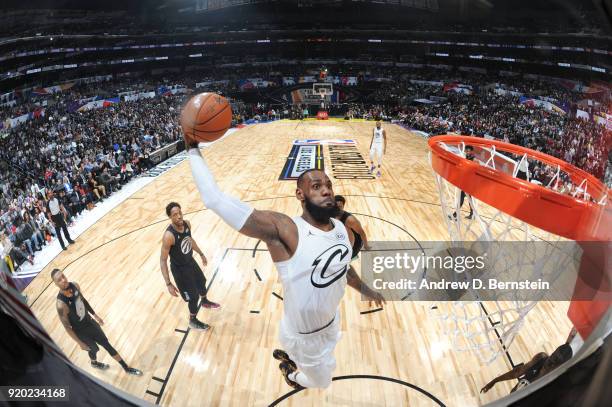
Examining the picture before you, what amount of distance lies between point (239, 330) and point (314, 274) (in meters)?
2.48

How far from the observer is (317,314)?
241 cm

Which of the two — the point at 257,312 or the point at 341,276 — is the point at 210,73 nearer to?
the point at 257,312

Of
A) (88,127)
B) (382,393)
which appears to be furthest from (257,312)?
(88,127)

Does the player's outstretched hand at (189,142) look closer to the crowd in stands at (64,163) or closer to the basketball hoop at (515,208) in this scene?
the basketball hoop at (515,208)

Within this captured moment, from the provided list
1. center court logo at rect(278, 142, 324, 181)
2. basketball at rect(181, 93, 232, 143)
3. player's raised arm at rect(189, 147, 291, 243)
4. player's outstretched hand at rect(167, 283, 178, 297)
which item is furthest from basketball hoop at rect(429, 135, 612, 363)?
center court logo at rect(278, 142, 324, 181)

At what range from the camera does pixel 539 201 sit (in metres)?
2.35

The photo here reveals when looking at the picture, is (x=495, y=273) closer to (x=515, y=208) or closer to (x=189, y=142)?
(x=515, y=208)

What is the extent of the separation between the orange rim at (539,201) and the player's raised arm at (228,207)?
186 centimetres

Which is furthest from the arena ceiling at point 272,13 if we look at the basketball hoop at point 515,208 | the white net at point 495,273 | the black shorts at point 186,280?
the black shorts at point 186,280

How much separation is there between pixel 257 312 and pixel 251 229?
307 cm

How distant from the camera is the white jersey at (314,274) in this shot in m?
2.12

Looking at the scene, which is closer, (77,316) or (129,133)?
(77,316)

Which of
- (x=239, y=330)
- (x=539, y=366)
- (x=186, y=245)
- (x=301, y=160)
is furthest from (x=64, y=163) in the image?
(x=539, y=366)

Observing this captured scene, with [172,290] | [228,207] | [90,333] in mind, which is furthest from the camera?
[172,290]
